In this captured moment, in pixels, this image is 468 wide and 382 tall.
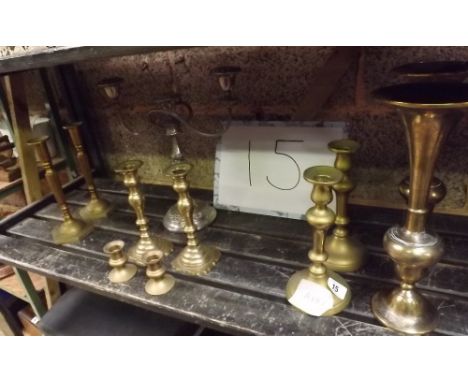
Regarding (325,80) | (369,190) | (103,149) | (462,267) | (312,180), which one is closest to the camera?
(312,180)

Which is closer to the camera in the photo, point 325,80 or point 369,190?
point 325,80

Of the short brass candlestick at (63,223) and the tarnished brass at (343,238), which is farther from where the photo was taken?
the short brass candlestick at (63,223)

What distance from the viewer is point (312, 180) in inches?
20.4

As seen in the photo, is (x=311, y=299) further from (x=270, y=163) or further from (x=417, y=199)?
(x=270, y=163)

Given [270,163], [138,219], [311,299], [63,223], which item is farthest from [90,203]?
[311,299]

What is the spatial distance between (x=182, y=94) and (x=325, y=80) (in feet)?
1.38

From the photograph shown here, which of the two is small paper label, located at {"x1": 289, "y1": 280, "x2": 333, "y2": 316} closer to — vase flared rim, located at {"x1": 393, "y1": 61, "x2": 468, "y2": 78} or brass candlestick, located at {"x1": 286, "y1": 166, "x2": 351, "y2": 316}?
brass candlestick, located at {"x1": 286, "y1": 166, "x2": 351, "y2": 316}

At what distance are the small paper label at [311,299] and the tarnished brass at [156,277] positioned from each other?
257 mm

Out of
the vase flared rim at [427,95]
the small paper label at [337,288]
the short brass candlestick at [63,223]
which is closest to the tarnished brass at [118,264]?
the short brass candlestick at [63,223]

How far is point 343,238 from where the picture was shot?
0.69m

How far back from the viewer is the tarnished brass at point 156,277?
2.24ft

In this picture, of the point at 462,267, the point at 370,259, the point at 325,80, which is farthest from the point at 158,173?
the point at 462,267

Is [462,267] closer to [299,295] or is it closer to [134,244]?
[299,295]

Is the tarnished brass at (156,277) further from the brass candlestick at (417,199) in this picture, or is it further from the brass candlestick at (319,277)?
the brass candlestick at (417,199)
